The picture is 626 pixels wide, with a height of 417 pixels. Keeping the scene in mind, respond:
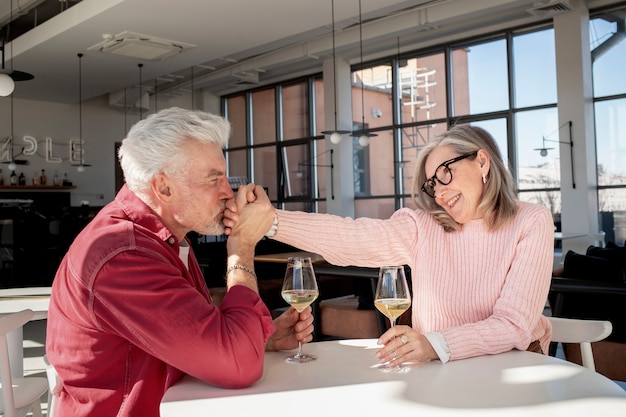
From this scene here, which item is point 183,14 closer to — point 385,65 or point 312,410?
point 385,65

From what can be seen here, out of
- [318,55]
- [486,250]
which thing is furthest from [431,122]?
[486,250]

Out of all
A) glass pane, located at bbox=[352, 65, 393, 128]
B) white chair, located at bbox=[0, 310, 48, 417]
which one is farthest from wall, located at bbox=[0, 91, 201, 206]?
white chair, located at bbox=[0, 310, 48, 417]

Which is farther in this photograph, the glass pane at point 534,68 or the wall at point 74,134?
the wall at point 74,134

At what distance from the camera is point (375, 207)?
37.5ft

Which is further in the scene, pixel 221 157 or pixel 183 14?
pixel 183 14

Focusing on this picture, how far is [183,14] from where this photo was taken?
22.7ft

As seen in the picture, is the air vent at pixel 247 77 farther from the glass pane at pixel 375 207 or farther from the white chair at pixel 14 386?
the white chair at pixel 14 386

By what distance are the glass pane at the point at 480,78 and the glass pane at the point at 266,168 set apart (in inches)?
187

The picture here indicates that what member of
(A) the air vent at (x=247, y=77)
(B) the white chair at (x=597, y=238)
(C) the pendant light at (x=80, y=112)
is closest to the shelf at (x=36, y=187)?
(C) the pendant light at (x=80, y=112)

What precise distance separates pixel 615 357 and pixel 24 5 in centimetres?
838

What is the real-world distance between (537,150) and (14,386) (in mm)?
8494

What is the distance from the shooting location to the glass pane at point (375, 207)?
11219 millimetres

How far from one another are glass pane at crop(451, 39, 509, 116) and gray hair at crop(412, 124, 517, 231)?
328 inches

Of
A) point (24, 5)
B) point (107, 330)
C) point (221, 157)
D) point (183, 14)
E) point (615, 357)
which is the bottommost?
point (615, 357)
